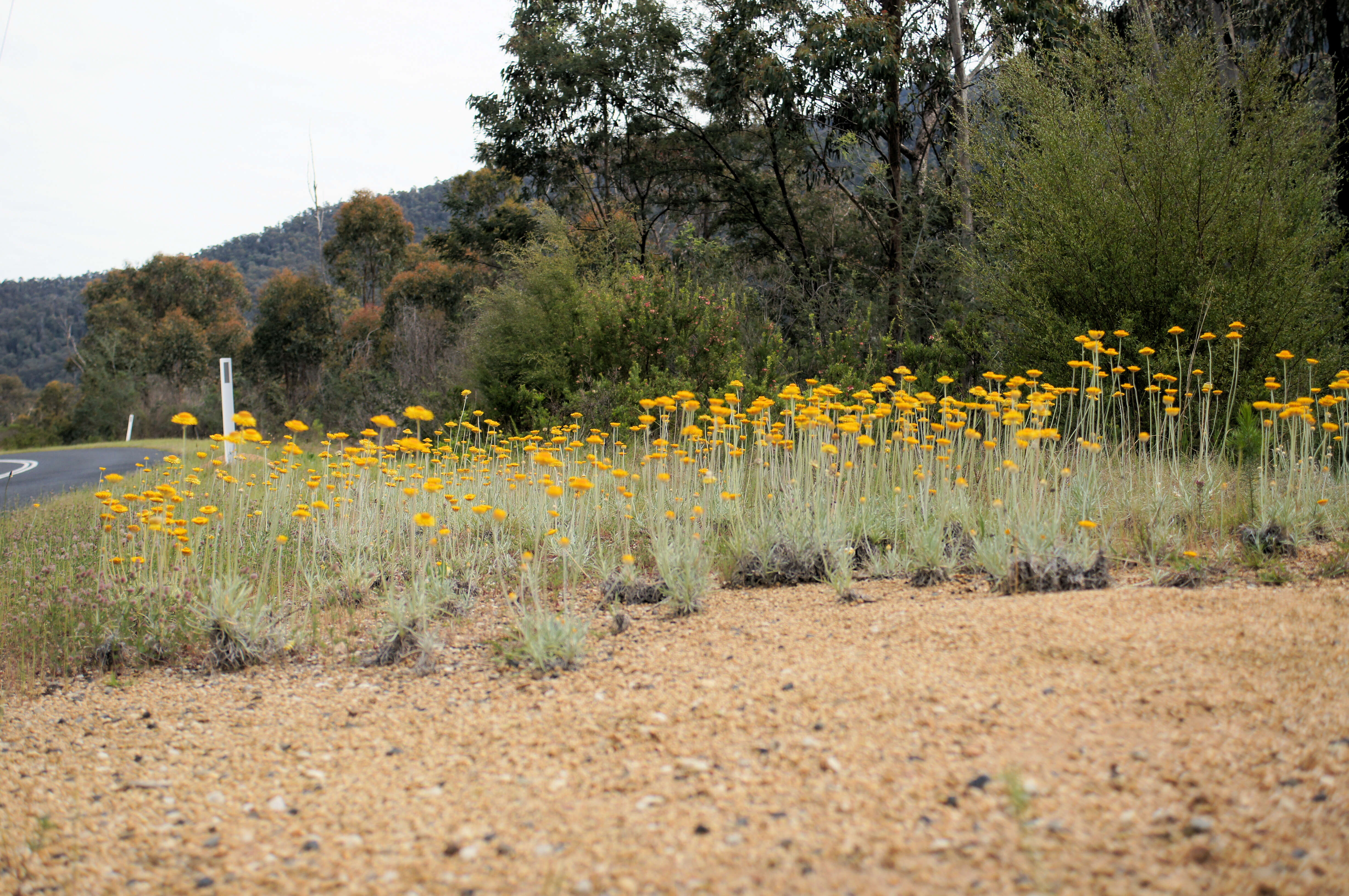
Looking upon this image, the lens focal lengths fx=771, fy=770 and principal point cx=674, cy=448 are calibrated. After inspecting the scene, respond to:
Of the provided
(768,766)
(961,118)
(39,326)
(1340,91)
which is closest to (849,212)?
(961,118)

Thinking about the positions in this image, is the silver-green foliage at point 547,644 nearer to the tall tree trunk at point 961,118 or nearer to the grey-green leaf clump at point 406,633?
the grey-green leaf clump at point 406,633

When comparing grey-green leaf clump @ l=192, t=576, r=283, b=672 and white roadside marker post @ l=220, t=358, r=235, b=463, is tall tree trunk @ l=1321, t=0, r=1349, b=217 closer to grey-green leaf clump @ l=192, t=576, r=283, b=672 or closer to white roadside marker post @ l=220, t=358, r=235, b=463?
grey-green leaf clump @ l=192, t=576, r=283, b=672

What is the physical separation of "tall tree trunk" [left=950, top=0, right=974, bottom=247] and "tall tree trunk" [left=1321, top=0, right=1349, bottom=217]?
4.07 metres

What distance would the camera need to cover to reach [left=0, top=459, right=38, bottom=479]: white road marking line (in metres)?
13.1

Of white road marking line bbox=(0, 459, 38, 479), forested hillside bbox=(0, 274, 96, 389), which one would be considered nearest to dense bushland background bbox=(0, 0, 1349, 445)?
white road marking line bbox=(0, 459, 38, 479)

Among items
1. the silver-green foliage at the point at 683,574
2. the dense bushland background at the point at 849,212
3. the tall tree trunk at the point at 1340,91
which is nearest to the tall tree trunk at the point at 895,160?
the dense bushland background at the point at 849,212

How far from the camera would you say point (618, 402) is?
10.6 m

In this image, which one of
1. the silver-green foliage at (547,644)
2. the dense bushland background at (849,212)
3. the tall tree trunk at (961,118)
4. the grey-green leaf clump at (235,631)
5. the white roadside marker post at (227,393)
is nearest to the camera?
the silver-green foliage at (547,644)

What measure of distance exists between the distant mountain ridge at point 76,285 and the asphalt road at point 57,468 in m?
23.9

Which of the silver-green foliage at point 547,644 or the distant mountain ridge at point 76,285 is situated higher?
the distant mountain ridge at point 76,285

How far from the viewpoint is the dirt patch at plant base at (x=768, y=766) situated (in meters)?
1.53

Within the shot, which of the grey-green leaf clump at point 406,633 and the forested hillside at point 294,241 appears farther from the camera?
the forested hillside at point 294,241

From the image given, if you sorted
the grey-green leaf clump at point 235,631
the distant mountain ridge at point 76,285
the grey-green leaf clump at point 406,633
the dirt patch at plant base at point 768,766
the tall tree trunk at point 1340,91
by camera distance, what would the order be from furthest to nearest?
the distant mountain ridge at point 76,285, the tall tree trunk at point 1340,91, the grey-green leaf clump at point 235,631, the grey-green leaf clump at point 406,633, the dirt patch at plant base at point 768,766

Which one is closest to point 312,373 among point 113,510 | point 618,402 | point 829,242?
→ point 829,242
